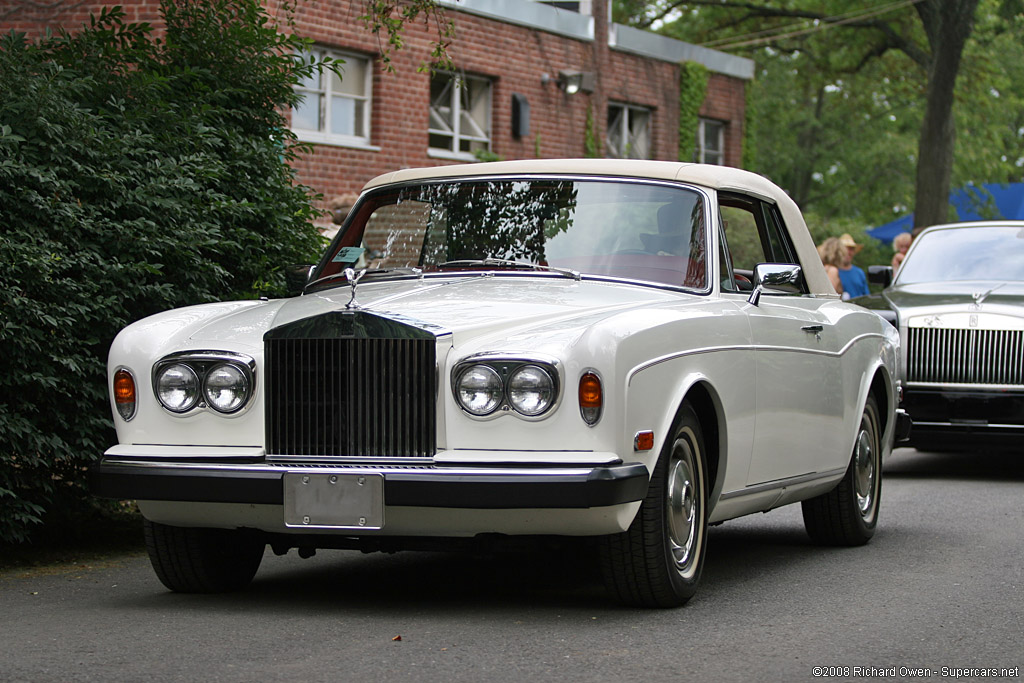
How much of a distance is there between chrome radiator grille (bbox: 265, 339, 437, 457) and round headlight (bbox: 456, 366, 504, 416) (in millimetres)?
119

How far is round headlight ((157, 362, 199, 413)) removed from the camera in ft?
19.4

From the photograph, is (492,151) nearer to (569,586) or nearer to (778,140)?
(569,586)

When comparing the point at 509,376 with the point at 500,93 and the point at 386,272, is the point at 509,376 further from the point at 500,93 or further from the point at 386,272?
the point at 500,93

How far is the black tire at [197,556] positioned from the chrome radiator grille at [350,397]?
2.16ft

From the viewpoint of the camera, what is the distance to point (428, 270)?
6.94 meters

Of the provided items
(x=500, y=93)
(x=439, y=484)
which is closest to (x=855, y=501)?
(x=439, y=484)

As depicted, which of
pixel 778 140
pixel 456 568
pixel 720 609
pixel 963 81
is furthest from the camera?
pixel 778 140

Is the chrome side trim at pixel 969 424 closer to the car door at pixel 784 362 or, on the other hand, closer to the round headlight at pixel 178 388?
the car door at pixel 784 362

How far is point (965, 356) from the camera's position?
11.8m

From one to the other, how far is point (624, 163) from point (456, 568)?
6.55 ft

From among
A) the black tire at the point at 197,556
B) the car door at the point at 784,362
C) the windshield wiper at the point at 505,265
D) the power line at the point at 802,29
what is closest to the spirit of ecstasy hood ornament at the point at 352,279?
the windshield wiper at the point at 505,265

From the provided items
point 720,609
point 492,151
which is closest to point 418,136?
point 492,151

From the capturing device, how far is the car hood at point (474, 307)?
5.68 meters

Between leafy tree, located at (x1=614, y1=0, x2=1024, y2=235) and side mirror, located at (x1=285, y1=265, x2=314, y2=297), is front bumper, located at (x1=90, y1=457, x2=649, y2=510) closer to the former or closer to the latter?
side mirror, located at (x1=285, y1=265, x2=314, y2=297)
